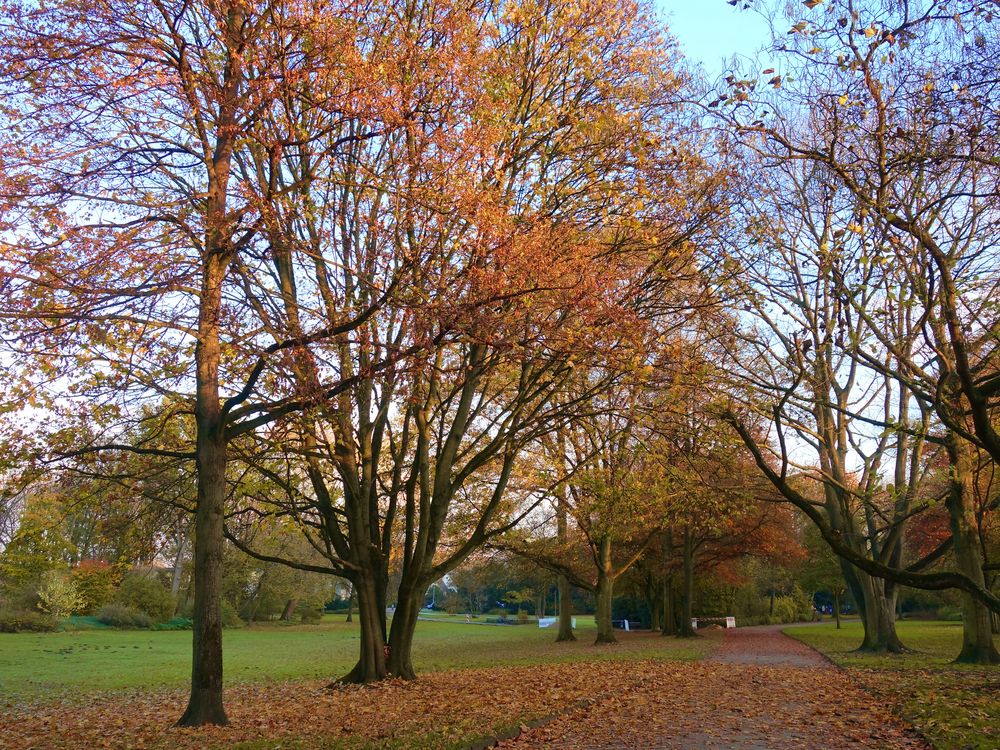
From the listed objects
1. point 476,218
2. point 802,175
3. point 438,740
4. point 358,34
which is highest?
point 802,175

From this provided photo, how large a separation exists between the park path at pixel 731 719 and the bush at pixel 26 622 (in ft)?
113

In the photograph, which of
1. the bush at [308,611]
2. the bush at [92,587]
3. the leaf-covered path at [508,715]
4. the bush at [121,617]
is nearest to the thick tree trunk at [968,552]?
the leaf-covered path at [508,715]

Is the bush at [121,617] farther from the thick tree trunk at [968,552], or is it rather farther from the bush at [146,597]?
the thick tree trunk at [968,552]

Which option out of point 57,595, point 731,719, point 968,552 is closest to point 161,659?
point 57,595

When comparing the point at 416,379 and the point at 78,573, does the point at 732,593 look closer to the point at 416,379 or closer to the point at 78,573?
the point at 78,573

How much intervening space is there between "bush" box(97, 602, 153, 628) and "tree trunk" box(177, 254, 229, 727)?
1466 inches

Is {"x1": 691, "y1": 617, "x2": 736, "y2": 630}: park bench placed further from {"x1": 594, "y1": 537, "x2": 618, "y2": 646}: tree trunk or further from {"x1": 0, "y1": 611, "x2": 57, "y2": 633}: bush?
{"x1": 0, "y1": 611, "x2": 57, "y2": 633}: bush

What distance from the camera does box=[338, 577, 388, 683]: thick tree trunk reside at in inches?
556

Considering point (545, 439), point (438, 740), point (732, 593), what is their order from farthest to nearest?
point (732, 593) → point (545, 439) → point (438, 740)

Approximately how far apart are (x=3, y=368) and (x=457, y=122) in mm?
6914

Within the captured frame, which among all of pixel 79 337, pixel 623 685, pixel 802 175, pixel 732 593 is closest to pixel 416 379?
pixel 79 337

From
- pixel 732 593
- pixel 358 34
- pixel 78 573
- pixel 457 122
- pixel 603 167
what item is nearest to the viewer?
pixel 358 34

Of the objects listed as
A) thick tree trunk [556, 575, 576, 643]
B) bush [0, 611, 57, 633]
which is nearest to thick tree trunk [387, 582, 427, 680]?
thick tree trunk [556, 575, 576, 643]

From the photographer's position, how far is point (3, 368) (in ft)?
32.3
